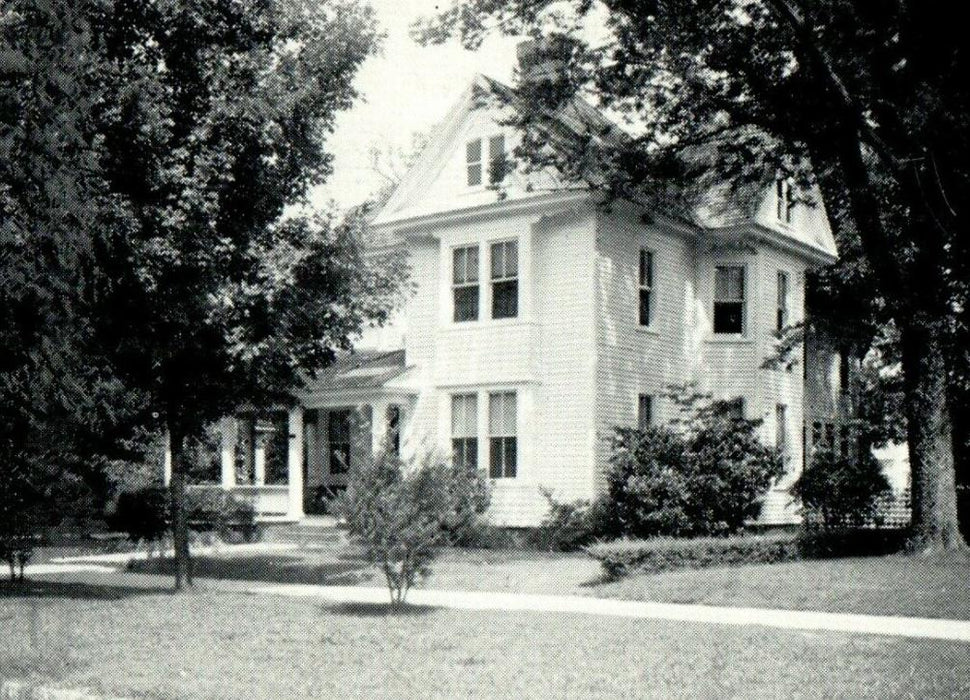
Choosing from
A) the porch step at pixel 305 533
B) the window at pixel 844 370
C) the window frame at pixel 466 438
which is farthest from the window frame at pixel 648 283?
the window at pixel 844 370

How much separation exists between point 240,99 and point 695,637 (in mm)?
8429

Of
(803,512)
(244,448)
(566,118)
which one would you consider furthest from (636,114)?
(244,448)

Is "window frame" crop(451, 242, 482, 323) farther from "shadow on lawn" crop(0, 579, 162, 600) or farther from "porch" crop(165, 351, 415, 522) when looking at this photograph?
"shadow on lawn" crop(0, 579, 162, 600)

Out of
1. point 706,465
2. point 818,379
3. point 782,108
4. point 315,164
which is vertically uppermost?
point 782,108

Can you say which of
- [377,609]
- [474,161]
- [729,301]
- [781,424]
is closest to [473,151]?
[474,161]

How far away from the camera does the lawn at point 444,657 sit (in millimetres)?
8273

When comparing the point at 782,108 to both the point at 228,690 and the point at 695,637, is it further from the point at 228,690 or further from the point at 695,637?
the point at 228,690

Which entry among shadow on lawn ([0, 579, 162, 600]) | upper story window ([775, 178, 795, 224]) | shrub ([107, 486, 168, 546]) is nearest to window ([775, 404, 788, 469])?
upper story window ([775, 178, 795, 224])

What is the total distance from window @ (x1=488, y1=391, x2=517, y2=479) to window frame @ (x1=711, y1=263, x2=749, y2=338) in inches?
243

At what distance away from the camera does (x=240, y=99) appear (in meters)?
13.8

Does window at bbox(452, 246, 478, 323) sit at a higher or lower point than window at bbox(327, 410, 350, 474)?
higher

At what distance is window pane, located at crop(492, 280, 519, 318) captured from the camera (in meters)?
24.5

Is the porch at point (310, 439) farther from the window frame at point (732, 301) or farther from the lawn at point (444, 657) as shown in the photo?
the lawn at point (444, 657)

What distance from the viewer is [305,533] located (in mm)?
25781
